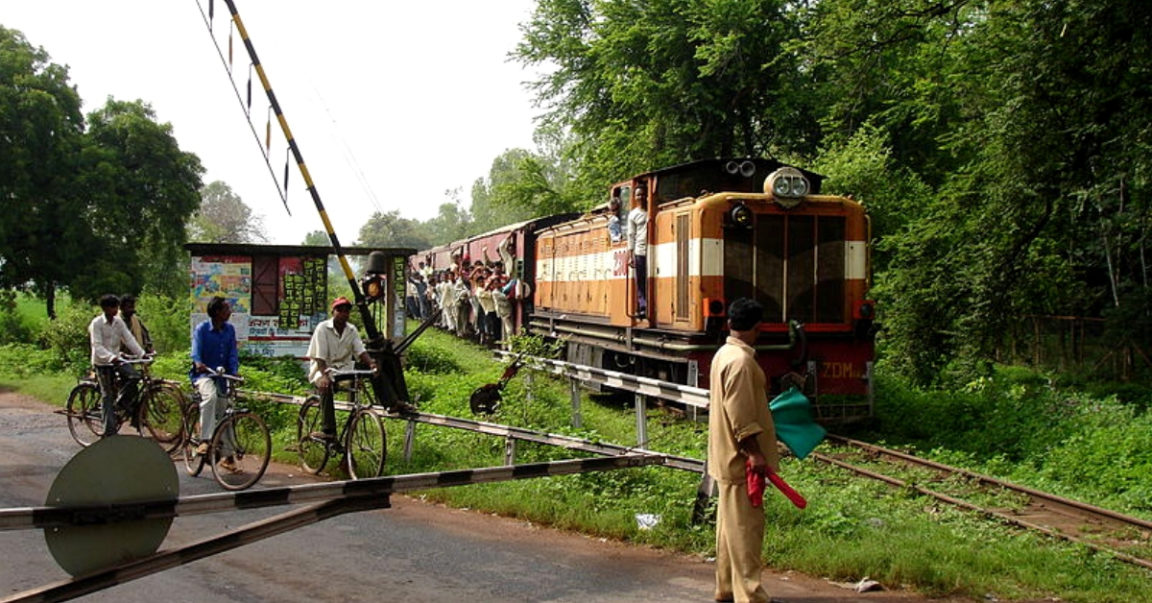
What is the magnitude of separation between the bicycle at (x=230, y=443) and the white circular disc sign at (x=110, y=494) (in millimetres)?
4727

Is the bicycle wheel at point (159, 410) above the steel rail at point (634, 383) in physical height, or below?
below

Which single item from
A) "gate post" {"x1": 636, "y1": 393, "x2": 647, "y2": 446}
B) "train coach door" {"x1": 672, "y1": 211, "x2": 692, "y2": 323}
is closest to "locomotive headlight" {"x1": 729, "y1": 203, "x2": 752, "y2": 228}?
"train coach door" {"x1": 672, "y1": 211, "x2": 692, "y2": 323}

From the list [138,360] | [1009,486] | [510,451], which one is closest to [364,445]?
[510,451]

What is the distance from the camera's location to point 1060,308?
2169cm

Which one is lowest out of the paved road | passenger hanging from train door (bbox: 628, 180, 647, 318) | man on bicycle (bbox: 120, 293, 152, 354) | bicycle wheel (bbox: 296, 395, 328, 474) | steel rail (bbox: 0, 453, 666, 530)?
the paved road

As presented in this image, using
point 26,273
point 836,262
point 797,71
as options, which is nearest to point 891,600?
point 836,262

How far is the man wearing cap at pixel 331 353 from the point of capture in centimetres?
965

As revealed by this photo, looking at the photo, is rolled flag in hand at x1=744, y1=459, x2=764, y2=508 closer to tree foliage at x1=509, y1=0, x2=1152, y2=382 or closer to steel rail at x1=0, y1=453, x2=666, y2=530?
steel rail at x1=0, y1=453, x2=666, y2=530

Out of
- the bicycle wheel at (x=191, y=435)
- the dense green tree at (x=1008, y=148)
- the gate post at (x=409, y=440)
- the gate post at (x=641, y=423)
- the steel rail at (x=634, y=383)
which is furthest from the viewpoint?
the dense green tree at (x=1008, y=148)

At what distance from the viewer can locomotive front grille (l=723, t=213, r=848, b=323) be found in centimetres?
1319

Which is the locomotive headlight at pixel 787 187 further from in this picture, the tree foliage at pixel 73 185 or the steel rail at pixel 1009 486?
the tree foliage at pixel 73 185

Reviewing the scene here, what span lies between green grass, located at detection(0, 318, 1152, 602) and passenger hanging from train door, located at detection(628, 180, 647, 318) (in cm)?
170

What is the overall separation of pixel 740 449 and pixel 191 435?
6.90 metres

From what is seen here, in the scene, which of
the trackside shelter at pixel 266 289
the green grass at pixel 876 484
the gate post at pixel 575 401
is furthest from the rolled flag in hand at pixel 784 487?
the trackside shelter at pixel 266 289
